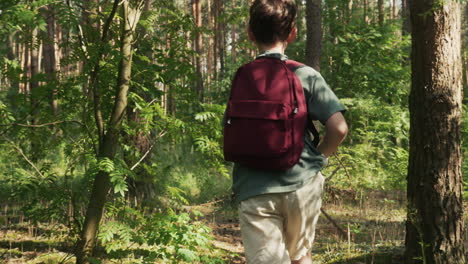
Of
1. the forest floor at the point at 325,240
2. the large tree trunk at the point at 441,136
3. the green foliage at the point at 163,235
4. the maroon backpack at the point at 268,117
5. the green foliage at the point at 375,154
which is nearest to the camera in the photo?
the maroon backpack at the point at 268,117

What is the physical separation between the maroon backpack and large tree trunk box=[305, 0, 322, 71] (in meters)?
8.66

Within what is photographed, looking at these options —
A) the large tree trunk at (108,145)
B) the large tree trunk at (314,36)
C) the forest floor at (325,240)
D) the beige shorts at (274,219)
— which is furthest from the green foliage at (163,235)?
the large tree trunk at (314,36)

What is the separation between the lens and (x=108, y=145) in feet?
12.6

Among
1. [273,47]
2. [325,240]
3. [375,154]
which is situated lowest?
[325,240]

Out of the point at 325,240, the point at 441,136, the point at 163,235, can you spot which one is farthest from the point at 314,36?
→ the point at 163,235

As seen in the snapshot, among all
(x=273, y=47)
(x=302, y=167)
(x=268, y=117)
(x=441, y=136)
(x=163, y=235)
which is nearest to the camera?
(x=268, y=117)

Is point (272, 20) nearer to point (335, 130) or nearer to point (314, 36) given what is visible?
point (335, 130)

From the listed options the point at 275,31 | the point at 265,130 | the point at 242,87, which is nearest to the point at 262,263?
the point at 265,130

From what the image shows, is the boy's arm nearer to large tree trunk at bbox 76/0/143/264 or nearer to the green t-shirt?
the green t-shirt

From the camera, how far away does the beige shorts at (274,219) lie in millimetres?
2033

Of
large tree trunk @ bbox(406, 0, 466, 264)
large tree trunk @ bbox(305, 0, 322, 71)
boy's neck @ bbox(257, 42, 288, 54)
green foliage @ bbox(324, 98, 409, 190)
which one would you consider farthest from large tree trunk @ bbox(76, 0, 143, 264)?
large tree trunk @ bbox(305, 0, 322, 71)

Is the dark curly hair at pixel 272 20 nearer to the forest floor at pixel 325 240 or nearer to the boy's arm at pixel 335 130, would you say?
the boy's arm at pixel 335 130

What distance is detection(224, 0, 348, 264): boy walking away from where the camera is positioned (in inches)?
78.7

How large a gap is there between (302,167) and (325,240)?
4.69 m
